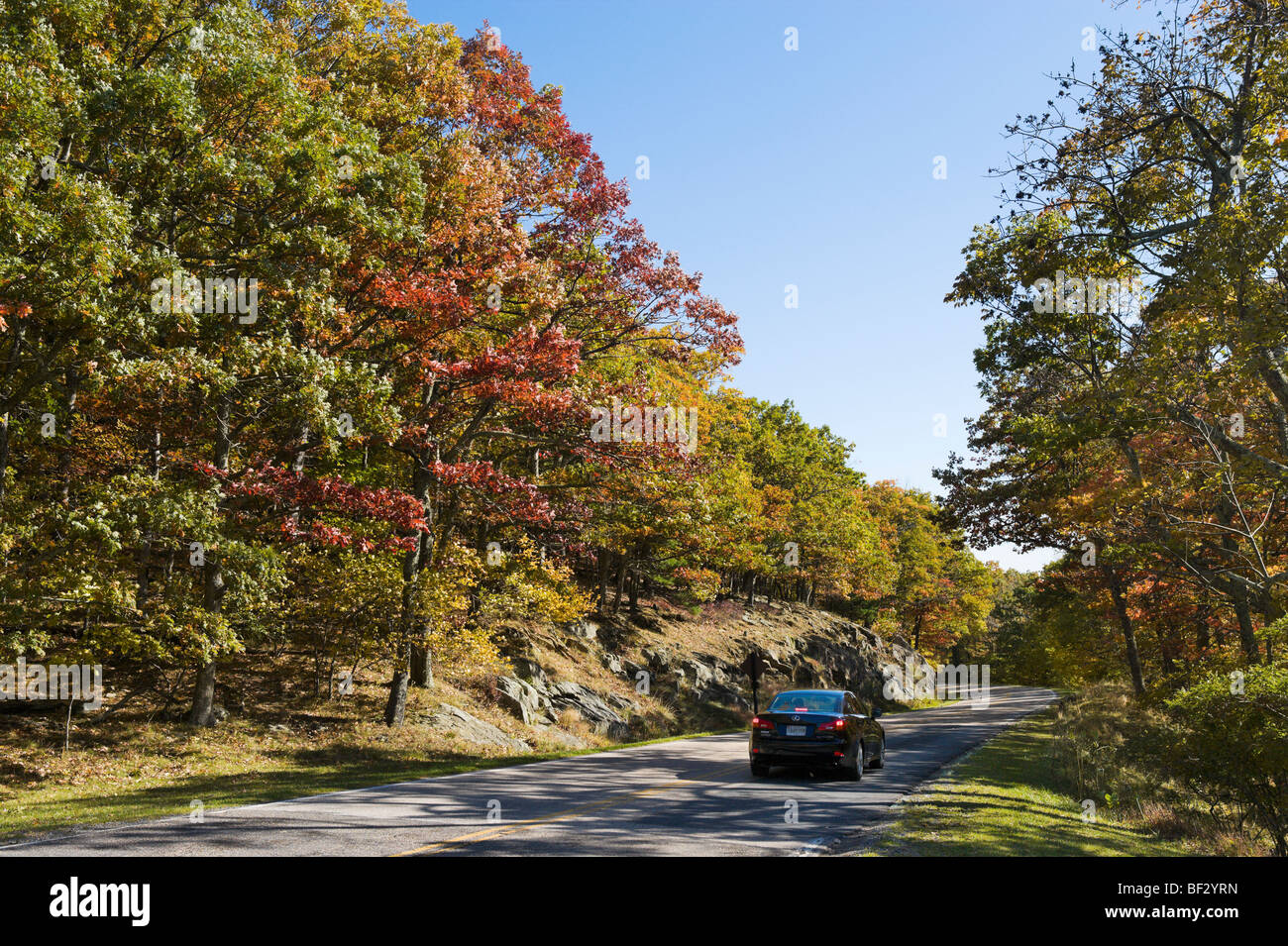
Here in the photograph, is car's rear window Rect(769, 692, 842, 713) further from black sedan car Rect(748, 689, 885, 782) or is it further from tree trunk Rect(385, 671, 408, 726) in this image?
tree trunk Rect(385, 671, 408, 726)

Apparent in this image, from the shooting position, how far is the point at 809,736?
44.7 ft

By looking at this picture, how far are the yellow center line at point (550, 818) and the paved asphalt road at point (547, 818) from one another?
16 mm

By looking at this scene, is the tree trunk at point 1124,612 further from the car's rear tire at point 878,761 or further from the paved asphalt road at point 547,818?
the paved asphalt road at point 547,818

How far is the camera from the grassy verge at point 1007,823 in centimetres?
793

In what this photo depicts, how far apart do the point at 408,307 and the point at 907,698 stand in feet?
176

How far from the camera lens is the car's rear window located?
1408 centimetres

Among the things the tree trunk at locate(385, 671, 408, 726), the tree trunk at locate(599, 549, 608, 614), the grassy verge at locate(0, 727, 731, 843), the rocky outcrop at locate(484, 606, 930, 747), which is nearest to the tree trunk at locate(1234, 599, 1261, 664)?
the grassy verge at locate(0, 727, 731, 843)

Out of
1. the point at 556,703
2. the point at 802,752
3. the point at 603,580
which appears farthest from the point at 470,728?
the point at 603,580

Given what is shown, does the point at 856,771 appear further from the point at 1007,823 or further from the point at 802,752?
the point at 1007,823

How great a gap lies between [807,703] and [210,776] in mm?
10356

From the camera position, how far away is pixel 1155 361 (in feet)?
42.7

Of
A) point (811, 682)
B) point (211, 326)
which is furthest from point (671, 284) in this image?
point (811, 682)

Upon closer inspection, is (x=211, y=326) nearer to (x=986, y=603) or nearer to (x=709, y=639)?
(x=709, y=639)

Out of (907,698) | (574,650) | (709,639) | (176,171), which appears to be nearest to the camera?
(176,171)
